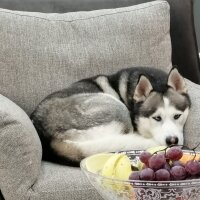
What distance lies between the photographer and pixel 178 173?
37.5 inches

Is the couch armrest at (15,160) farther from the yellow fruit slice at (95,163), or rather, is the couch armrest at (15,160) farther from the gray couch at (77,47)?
the yellow fruit slice at (95,163)

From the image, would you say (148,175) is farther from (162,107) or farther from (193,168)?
(162,107)

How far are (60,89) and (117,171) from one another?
46.7 inches

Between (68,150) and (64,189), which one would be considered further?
(68,150)

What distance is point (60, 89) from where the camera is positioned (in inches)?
86.8

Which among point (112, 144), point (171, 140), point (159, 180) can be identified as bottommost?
point (171, 140)

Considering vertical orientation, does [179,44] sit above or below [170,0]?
below

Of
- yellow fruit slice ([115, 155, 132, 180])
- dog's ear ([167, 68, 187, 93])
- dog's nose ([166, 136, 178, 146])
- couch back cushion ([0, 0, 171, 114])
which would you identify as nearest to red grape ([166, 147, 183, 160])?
yellow fruit slice ([115, 155, 132, 180])

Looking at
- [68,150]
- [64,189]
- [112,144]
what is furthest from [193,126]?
[64,189]

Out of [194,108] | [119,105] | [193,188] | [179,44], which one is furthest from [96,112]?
[193,188]

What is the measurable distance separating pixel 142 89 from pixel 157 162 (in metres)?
1.19

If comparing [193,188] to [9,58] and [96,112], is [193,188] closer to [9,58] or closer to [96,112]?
[96,112]

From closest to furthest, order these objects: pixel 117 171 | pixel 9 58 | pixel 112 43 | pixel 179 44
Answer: pixel 117 171 < pixel 9 58 < pixel 112 43 < pixel 179 44

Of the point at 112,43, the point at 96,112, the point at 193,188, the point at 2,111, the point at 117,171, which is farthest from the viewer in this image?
the point at 112,43
